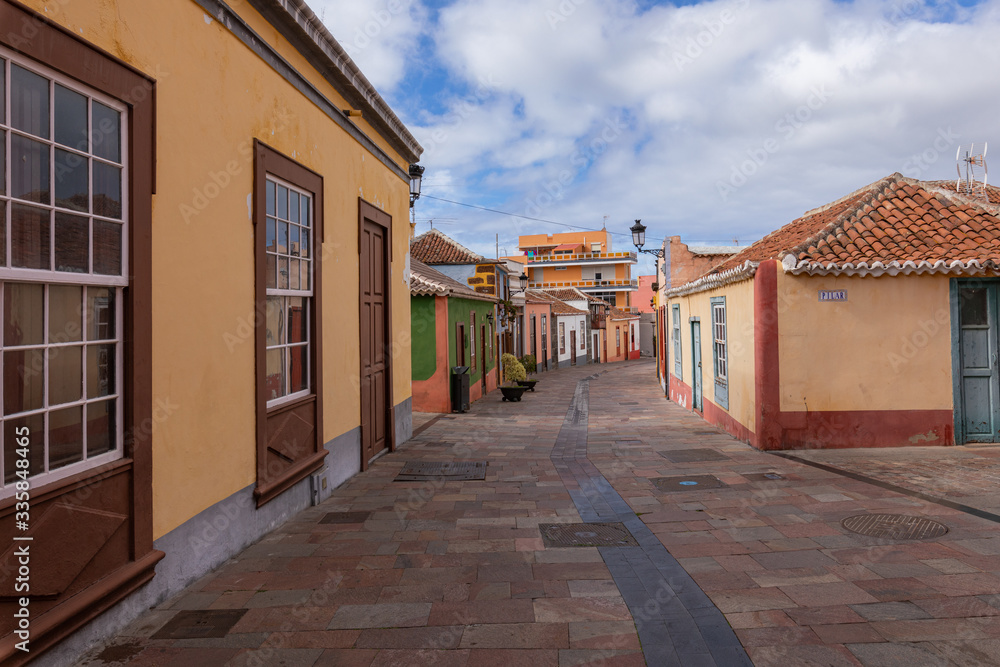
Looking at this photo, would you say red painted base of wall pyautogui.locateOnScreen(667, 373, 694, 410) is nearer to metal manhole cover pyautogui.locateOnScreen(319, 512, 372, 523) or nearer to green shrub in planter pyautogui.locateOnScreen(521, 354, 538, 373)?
green shrub in planter pyautogui.locateOnScreen(521, 354, 538, 373)

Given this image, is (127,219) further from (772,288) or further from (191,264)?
(772,288)

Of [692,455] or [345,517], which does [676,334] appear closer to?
[692,455]

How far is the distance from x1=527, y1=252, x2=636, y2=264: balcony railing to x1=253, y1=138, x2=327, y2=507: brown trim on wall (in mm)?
53077

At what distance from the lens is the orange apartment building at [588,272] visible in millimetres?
58750

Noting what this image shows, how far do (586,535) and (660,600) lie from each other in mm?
1427

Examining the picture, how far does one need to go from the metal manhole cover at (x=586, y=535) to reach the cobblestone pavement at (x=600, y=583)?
0.10 meters

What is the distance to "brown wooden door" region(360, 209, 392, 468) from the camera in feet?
27.6

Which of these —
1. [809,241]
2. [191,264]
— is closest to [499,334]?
[809,241]

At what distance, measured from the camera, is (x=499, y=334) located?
26.0 meters

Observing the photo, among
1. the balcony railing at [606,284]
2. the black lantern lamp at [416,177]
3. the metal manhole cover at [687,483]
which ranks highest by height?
the balcony railing at [606,284]

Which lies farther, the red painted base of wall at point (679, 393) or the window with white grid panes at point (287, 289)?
the red painted base of wall at point (679, 393)

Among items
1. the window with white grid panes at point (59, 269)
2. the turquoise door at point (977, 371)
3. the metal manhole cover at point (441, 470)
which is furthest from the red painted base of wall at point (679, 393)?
the window with white grid panes at point (59, 269)

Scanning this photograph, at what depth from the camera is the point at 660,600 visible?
4109 mm

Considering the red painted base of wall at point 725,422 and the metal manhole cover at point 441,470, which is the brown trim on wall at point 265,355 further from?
the red painted base of wall at point 725,422
